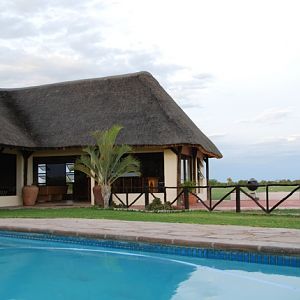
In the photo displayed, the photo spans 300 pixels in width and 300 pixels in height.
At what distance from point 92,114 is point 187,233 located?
39.2ft

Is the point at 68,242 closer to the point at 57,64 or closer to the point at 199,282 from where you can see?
the point at 199,282

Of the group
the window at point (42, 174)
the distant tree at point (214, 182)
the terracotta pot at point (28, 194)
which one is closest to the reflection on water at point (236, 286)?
the terracotta pot at point (28, 194)

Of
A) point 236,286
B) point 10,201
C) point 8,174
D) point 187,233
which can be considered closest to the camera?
point 236,286

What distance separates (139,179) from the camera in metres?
18.2

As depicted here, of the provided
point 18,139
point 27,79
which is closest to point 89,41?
point 18,139

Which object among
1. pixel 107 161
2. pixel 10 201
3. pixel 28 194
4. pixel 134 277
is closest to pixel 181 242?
pixel 134 277

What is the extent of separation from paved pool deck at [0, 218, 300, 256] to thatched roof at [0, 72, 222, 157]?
697cm

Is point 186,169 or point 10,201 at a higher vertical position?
point 186,169

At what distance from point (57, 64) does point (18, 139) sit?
8.66 metres

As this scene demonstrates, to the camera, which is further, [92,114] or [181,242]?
[92,114]

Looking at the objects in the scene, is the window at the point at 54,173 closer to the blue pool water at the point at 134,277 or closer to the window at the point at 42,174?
the window at the point at 42,174

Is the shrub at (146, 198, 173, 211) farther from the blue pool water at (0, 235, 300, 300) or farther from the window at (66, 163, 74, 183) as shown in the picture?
the blue pool water at (0, 235, 300, 300)

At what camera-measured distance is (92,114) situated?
1958cm

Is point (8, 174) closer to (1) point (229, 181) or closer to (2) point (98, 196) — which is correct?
(2) point (98, 196)
